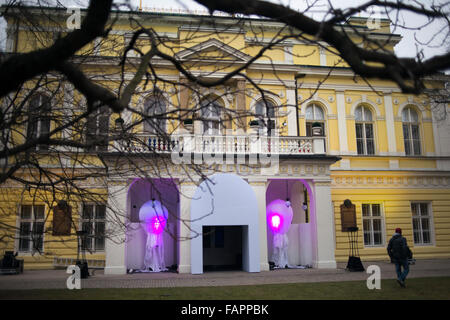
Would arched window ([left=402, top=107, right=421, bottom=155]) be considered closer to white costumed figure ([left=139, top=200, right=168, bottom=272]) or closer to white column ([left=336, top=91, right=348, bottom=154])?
white column ([left=336, top=91, right=348, bottom=154])

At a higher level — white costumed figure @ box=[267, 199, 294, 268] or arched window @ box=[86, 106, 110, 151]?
arched window @ box=[86, 106, 110, 151]

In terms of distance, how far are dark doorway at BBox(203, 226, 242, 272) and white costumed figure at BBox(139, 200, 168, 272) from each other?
298 cm

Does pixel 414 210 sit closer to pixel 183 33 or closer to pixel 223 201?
pixel 223 201

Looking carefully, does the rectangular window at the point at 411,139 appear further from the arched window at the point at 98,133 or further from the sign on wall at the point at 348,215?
the arched window at the point at 98,133

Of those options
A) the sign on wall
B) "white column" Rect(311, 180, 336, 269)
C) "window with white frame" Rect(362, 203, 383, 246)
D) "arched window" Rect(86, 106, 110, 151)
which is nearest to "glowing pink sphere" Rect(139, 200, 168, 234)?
"white column" Rect(311, 180, 336, 269)

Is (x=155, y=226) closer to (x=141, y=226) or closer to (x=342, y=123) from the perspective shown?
(x=141, y=226)

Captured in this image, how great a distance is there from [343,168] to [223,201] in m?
9.18

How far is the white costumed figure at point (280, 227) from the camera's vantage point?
17641 mm

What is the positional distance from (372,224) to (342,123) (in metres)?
5.90

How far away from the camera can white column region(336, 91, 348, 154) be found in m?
22.6

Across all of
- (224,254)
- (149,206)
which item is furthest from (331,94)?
(149,206)

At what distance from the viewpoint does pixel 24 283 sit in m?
13.5
